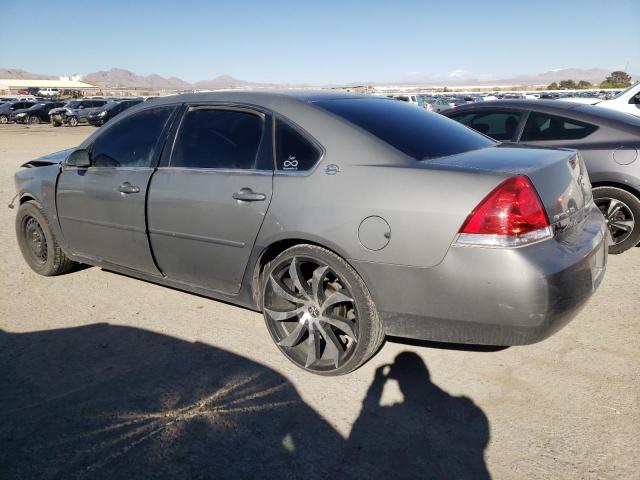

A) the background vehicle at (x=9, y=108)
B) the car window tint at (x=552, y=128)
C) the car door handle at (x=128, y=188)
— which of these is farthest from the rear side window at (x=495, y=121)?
the background vehicle at (x=9, y=108)

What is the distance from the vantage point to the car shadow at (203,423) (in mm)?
2223

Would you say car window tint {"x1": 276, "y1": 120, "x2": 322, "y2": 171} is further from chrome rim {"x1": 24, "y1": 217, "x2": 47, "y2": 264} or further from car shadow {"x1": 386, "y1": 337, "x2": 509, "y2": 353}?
chrome rim {"x1": 24, "y1": 217, "x2": 47, "y2": 264}

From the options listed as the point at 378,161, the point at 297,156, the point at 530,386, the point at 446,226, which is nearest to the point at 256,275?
the point at 297,156

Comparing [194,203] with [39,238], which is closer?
[194,203]

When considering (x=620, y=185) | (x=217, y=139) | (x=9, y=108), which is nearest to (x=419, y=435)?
(x=217, y=139)

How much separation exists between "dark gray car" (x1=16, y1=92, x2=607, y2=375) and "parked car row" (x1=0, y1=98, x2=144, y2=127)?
31.0 metres

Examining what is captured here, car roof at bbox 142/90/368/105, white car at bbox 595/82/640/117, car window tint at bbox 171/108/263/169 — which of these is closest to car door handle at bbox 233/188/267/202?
car window tint at bbox 171/108/263/169

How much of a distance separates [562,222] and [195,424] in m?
2.14

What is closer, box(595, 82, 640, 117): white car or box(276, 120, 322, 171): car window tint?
box(276, 120, 322, 171): car window tint

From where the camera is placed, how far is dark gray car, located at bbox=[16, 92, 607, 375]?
7.79ft

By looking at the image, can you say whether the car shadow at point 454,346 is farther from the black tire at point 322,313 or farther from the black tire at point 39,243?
the black tire at point 39,243

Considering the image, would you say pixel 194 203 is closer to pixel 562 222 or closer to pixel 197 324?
pixel 197 324

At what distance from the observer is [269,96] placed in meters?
3.25

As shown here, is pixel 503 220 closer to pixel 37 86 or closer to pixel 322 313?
pixel 322 313
